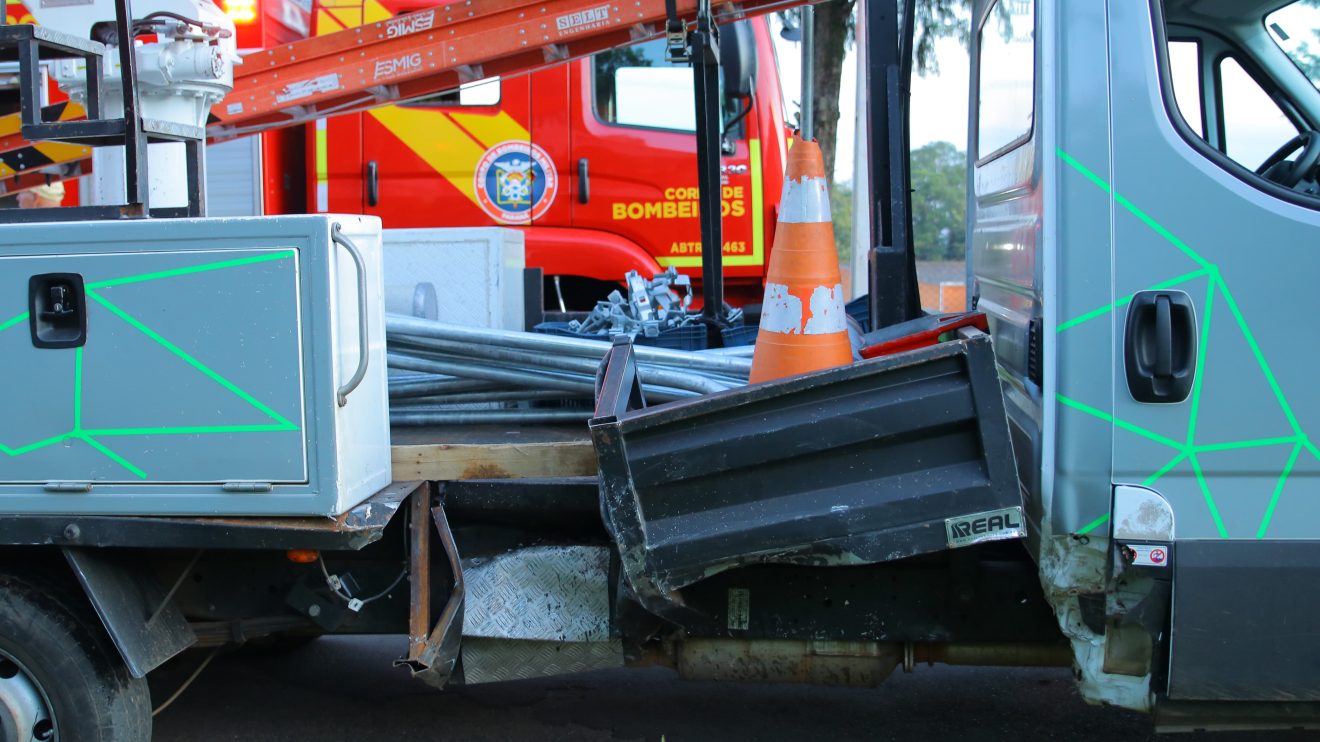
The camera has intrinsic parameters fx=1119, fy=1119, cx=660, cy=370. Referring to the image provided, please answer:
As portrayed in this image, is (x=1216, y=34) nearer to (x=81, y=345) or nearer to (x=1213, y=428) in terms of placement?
(x=1213, y=428)

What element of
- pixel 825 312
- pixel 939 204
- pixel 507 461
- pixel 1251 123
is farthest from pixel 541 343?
pixel 939 204

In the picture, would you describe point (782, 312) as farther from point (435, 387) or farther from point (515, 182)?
point (515, 182)

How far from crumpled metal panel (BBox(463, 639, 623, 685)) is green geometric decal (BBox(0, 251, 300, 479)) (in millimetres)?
891

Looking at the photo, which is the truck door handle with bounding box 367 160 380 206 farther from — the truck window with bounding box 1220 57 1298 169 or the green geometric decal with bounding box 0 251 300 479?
the truck window with bounding box 1220 57 1298 169

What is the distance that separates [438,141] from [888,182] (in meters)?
4.23

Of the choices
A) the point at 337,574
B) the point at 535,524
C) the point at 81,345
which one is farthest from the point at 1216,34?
the point at 81,345

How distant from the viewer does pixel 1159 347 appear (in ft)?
8.32

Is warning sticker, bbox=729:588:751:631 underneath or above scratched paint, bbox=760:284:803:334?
underneath

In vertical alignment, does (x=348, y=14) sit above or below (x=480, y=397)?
above

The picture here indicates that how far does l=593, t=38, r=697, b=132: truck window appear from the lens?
7.20 m

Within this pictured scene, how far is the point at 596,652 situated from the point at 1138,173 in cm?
190

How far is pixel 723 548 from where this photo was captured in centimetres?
265

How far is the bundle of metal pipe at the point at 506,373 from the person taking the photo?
138 inches

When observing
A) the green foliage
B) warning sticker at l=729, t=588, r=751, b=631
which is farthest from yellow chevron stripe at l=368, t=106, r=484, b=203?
the green foliage
